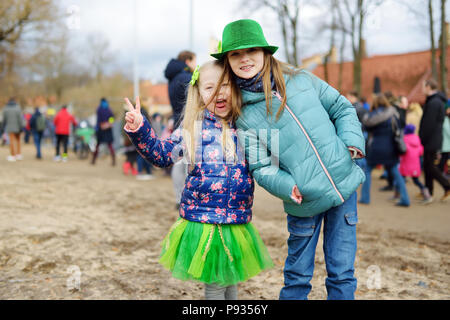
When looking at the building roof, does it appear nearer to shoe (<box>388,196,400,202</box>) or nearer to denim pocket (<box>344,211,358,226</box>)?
shoe (<box>388,196,400,202</box>)

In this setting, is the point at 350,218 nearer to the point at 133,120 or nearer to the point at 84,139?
the point at 133,120

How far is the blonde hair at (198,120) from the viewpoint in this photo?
8.12 ft

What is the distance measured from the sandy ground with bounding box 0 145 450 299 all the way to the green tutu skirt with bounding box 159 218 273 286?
824mm

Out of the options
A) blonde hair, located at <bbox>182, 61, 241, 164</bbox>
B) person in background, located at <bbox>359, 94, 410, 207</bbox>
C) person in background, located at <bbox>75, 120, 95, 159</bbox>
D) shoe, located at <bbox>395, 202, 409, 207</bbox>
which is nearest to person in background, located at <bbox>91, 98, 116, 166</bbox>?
person in background, located at <bbox>75, 120, 95, 159</bbox>

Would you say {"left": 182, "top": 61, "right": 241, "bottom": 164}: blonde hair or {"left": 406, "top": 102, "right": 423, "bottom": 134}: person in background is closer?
{"left": 182, "top": 61, "right": 241, "bottom": 164}: blonde hair

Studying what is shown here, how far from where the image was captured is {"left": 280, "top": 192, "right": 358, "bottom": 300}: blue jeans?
8.23ft

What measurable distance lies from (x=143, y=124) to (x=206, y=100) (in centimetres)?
40

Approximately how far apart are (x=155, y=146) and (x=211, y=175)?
363 millimetres

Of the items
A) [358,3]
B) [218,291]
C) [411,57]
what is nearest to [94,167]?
[218,291]

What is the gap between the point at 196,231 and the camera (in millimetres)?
2506

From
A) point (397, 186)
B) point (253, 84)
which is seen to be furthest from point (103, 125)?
point (253, 84)

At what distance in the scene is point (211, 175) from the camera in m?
2.49

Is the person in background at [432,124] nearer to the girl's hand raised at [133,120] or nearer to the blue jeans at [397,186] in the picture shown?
the blue jeans at [397,186]
